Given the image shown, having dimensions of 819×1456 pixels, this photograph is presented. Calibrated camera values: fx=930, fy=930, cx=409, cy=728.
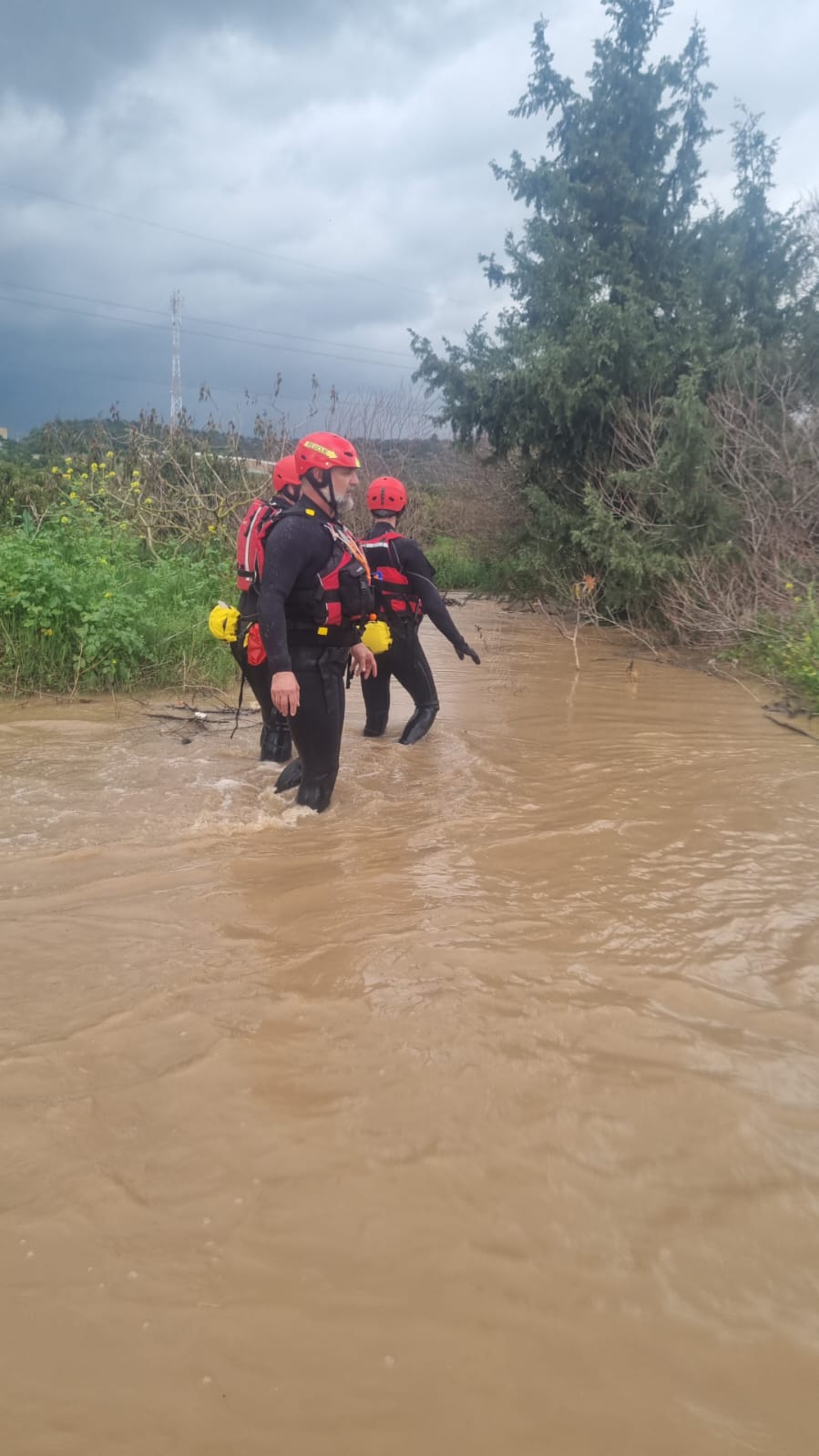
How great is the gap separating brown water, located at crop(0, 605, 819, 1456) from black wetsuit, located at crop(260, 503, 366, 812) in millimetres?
440

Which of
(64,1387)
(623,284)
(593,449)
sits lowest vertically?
(64,1387)

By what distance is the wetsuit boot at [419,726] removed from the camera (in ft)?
23.6

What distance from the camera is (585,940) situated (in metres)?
3.65

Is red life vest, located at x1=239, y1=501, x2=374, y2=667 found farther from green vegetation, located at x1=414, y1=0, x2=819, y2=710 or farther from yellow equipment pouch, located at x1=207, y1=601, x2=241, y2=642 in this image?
green vegetation, located at x1=414, y1=0, x2=819, y2=710

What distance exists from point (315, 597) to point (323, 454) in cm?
70

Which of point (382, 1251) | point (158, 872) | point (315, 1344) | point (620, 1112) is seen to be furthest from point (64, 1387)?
point (158, 872)

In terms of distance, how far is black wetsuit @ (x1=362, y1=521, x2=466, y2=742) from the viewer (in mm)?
6844

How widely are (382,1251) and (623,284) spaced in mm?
18265

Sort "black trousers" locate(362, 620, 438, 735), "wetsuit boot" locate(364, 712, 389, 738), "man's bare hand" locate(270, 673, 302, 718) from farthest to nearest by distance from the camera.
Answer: "wetsuit boot" locate(364, 712, 389, 738), "black trousers" locate(362, 620, 438, 735), "man's bare hand" locate(270, 673, 302, 718)

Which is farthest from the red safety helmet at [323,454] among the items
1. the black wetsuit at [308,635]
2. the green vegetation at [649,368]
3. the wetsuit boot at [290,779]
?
the green vegetation at [649,368]

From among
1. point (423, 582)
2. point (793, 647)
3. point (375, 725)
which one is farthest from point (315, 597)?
point (793, 647)

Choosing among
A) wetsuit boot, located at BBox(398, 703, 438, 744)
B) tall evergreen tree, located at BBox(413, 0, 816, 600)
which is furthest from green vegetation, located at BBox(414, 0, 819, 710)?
wetsuit boot, located at BBox(398, 703, 438, 744)

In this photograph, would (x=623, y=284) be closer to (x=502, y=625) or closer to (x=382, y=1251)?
(x=502, y=625)

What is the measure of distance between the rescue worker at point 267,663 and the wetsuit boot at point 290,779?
1.01 ft
